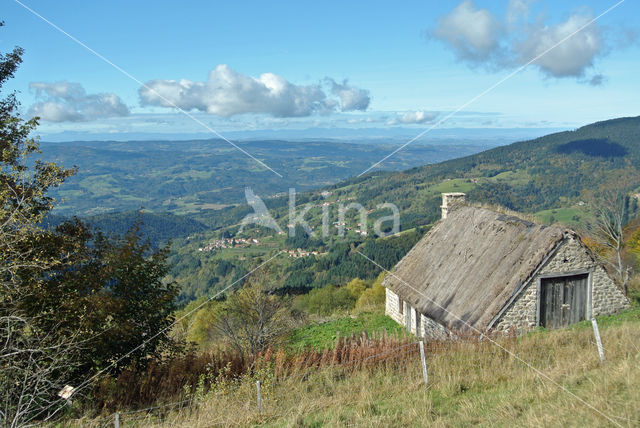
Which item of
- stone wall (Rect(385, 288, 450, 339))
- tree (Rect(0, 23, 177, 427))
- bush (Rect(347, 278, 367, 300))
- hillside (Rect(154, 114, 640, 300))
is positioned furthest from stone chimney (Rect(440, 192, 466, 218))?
hillside (Rect(154, 114, 640, 300))

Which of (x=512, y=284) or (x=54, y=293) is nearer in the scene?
(x=54, y=293)

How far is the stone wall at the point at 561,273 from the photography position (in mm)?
13445

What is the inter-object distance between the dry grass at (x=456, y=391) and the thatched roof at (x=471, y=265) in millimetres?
3636

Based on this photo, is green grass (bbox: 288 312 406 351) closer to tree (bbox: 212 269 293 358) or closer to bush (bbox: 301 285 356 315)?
tree (bbox: 212 269 293 358)

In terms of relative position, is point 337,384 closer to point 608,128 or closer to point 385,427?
point 385,427

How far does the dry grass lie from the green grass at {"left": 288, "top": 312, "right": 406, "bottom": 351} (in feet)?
26.4

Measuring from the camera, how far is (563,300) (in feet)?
46.3

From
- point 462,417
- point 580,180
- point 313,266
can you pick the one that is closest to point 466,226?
point 462,417

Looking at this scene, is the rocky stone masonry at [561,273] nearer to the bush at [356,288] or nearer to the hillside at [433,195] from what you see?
the bush at [356,288]

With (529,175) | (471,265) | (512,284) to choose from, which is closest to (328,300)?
(471,265)

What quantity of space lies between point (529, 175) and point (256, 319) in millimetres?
153893

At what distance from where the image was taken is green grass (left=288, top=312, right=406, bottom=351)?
17.8 metres

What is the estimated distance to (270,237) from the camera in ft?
314

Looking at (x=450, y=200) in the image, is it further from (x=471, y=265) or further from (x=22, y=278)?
(x=22, y=278)
